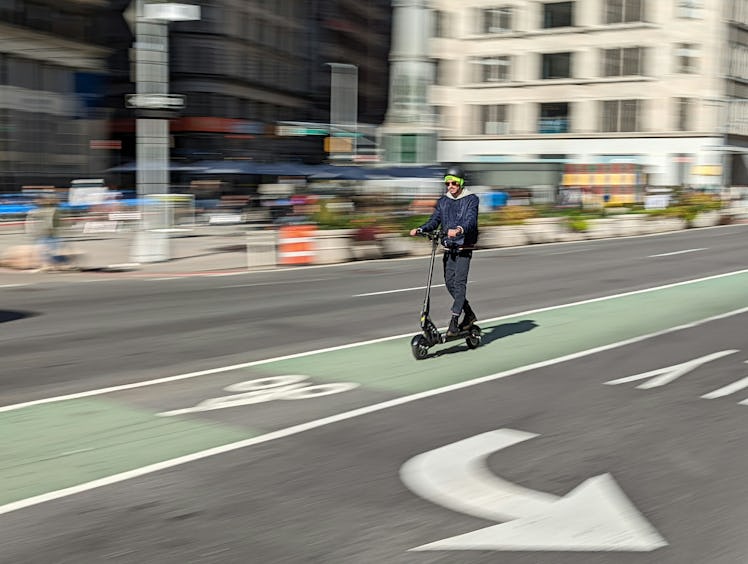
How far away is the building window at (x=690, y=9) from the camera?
67688 mm

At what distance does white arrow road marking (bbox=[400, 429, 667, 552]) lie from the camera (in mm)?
5156

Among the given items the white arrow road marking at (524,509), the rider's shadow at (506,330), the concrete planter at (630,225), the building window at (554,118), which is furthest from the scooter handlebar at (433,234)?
the building window at (554,118)

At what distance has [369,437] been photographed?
7383 millimetres

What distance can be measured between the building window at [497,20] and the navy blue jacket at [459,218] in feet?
220

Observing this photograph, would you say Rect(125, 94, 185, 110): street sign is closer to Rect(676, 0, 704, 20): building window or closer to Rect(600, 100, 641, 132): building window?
Rect(600, 100, 641, 132): building window

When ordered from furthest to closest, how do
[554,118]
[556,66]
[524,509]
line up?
[554,118]
[556,66]
[524,509]

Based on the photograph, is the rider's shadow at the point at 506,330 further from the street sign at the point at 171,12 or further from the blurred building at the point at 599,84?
the blurred building at the point at 599,84

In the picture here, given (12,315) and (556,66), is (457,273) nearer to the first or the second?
(12,315)

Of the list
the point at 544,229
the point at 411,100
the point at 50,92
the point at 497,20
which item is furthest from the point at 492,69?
the point at 544,229

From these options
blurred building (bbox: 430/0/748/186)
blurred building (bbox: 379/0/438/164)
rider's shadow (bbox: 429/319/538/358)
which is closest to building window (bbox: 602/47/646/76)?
blurred building (bbox: 430/0/748/186)

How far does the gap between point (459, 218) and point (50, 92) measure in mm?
42351

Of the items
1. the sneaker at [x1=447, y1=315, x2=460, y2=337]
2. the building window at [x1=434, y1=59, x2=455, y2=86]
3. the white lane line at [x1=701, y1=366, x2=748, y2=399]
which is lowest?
the white lane line at [x1=701, y1=366, x2=748, y2=399]

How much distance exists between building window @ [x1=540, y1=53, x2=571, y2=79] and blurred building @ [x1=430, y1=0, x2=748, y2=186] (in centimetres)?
7

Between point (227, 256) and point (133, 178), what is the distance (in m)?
34.4
